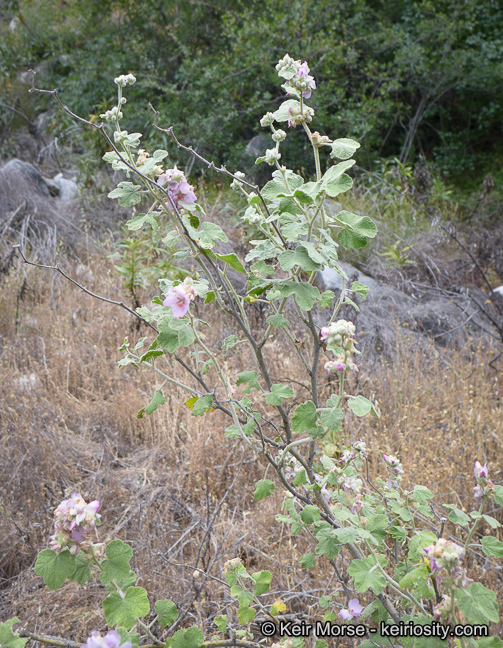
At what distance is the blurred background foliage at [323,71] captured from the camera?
5.86 m

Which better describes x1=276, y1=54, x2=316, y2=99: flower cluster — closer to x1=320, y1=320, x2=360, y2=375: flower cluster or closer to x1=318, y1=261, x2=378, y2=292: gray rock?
x1=320, y1=320, x2=360, y2=375: flower cluster

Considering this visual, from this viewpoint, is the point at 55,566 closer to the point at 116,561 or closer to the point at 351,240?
the point at 116,561

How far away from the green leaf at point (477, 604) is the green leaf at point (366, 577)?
135mm

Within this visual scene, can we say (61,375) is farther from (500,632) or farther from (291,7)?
(291,7)

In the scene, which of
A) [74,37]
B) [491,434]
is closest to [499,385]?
[491,434]

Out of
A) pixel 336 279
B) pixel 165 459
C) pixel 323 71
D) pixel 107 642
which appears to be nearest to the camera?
pixel 107 642

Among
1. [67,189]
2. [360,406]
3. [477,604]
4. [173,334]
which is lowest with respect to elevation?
[67,189]

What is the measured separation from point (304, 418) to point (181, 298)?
32 centimetres

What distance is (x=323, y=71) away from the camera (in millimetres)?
5746

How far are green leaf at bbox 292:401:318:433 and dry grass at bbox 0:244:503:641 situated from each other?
684 mm

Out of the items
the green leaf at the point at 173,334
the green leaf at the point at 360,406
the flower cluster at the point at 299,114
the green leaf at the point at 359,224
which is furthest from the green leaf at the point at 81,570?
the flower cluster at the point at 299,114

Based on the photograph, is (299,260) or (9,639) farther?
(299,260)

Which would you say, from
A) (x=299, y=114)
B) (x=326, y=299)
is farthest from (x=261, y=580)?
(x=299, y=114)

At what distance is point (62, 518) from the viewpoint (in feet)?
2.51
